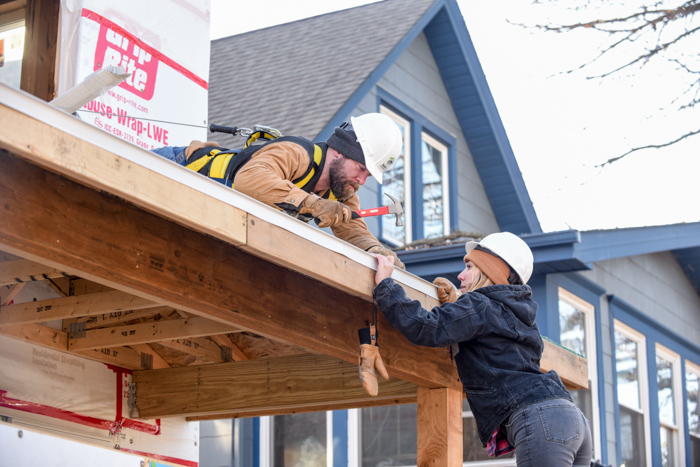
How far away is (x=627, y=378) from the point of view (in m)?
12.1

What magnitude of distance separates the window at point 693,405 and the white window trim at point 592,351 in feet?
10.5

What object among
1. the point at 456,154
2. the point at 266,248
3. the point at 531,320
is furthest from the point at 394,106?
the point at 266,248

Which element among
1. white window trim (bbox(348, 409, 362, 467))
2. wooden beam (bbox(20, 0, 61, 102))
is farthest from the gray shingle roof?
wooden beam (bbox(20, 0, 61, 102))

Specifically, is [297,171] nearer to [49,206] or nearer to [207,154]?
[207,154]

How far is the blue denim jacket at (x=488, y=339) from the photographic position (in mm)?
4164

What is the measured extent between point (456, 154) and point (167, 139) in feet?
25.1

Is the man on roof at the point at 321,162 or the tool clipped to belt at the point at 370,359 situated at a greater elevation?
the man on roof at the point at 321,162

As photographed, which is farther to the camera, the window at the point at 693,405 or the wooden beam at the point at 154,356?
the window at the point at 693,405

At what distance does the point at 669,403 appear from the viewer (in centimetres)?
1309

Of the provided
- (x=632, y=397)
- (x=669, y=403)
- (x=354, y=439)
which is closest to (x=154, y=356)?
(x=354, y=439)

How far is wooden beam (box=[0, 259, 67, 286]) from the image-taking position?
4.27 meters

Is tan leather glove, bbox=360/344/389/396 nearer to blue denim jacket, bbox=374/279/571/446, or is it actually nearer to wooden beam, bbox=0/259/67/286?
blue denim jacket, bbox=374/279/571/446

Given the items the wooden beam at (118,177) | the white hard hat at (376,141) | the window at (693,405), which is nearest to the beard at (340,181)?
the white hard hat at (376,141)

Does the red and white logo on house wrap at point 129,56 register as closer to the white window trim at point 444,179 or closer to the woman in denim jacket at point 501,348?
the woman in denim jacket at point 501,348
